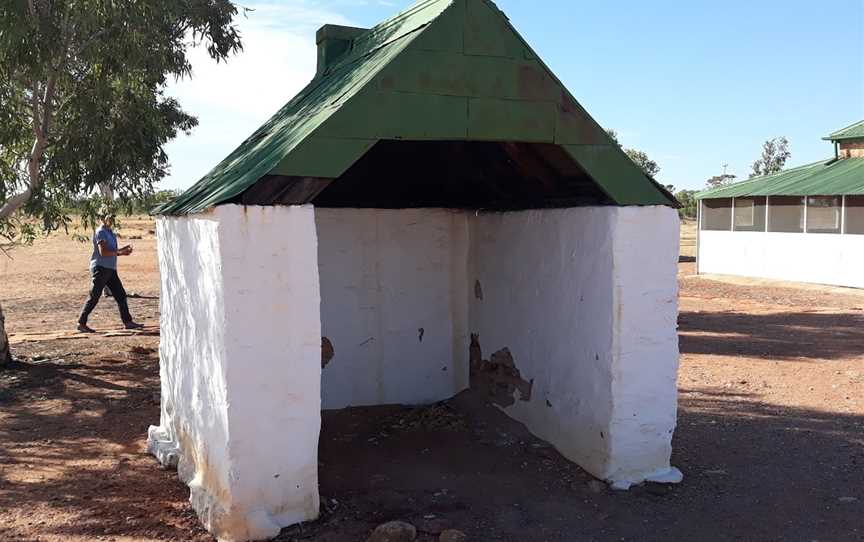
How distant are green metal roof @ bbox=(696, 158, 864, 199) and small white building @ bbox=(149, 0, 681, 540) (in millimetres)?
15713

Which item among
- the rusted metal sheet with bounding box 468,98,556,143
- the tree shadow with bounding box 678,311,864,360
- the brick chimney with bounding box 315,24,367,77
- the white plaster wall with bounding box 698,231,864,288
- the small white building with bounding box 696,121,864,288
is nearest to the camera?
the rusted metal sheet with bounding box 468,98,556,143

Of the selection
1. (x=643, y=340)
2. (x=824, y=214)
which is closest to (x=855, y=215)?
(x=824, y=214)

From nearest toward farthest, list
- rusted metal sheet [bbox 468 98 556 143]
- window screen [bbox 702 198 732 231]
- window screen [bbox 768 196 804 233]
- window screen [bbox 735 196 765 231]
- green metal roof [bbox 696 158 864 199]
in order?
rusted metal sheet [bbox 468 98 556 143] < green metal roof [bbox 696 158 864 199] < window screen [bbox 768 196 804 233] < window screen [bbox 735 196 765 231] < window screen [bbox 702 198 732 231]

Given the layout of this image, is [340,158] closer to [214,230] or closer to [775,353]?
[214,230]

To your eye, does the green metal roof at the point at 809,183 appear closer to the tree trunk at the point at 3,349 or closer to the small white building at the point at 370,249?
the small white building at the point at 370,249

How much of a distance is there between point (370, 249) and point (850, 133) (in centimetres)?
2063

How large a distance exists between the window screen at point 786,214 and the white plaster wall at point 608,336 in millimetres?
17263

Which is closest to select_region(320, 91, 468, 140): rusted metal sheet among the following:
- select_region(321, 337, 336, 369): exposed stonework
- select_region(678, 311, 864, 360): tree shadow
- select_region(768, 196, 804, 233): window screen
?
select_region(321, 337, 336, 369): exposed stonework

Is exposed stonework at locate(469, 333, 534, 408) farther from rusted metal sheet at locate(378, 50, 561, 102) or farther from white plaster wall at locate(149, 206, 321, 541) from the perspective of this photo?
rusted metal sheet at locate(378, 50, 561, 102)

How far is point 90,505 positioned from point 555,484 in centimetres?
319

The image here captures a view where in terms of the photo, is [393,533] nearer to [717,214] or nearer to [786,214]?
[786,214]

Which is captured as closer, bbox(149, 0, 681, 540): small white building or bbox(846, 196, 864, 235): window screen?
bbox(149, 0, 681, 540): small white building

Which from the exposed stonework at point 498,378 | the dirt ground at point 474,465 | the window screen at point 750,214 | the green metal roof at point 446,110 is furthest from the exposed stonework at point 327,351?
the window screen at point 750,214

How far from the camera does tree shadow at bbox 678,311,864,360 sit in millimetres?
10891
